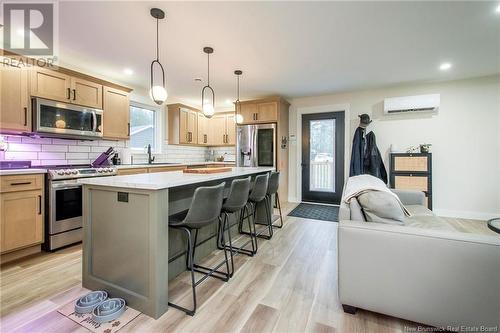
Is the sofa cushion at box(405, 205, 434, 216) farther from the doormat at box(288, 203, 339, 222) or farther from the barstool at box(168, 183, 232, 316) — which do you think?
the barstool at box(168, 183, 232, 316)

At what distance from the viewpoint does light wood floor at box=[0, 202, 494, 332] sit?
1.43m

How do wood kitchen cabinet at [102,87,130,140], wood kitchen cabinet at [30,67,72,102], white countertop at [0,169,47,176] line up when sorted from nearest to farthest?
1. white countertop at [0,169,47,176]
2. wood kitchen cabinet at [30,67,72,102]
3. wood kitchen cabinet at [102,87,130,140]

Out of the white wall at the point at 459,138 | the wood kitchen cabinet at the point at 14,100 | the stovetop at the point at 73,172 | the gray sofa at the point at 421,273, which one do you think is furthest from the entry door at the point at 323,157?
the wood kitchen cabinet at the point at 14,100

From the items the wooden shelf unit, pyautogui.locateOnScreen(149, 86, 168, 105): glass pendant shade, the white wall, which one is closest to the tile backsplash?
pyautogui.locateOnScreen(149, 86, 168, 105): glass pendant shade

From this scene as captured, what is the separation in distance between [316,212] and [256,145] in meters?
1.84

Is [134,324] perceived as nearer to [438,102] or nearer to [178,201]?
[178,201]

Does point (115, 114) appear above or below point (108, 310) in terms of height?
above

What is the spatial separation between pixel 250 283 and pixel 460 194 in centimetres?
422

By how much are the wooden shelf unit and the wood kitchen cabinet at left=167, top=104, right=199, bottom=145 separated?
13.6ft

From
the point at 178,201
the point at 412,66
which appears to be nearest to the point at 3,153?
the point at 178,201

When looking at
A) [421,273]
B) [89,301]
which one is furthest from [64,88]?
[421,273]

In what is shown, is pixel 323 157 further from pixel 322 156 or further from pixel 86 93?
pixel 86 93

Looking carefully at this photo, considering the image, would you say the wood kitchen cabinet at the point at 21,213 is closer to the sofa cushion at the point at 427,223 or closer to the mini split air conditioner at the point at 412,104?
the sofa cushion at the point at 427,223

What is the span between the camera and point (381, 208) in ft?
5.02
